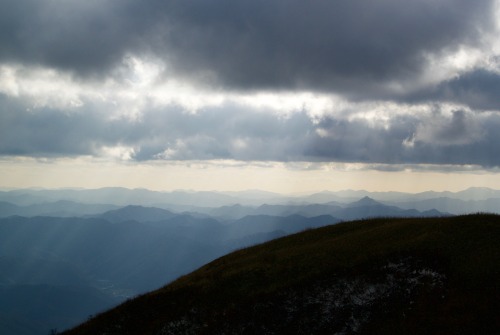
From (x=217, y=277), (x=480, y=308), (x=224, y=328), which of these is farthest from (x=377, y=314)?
(x=217, y=277)

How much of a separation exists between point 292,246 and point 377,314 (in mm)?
17409

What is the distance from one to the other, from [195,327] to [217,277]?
8192 mm

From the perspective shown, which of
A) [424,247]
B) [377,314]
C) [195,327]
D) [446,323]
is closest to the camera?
[446,323]

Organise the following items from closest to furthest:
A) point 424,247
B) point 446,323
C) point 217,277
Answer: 1. point 446,323
2. point 424,247
3. point 217,277

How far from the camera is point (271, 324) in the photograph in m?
29.8

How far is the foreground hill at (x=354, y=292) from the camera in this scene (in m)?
27.3

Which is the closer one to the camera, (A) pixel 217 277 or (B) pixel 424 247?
(B) pixel 424 247

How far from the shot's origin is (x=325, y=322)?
96.0 feet

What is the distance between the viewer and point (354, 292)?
31.0 metres

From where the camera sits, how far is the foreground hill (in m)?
27.3

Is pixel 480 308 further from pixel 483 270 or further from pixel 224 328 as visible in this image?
pixel 224 328

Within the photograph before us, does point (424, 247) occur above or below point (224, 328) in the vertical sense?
above

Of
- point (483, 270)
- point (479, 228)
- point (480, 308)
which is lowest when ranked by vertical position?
point (480, 308)

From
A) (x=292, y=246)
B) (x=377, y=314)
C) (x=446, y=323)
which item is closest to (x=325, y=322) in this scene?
(x=377, y=314)
